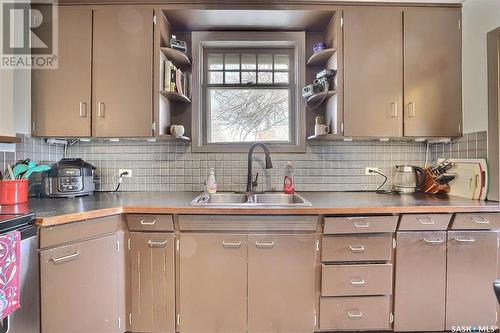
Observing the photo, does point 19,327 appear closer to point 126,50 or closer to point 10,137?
point 10,137

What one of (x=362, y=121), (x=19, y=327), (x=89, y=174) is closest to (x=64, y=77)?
(x=89, y=174)

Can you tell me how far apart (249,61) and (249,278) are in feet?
5.92

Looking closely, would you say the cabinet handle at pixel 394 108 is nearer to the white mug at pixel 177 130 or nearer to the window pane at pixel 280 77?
the window pane at pixel 280 77

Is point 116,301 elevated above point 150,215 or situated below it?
below

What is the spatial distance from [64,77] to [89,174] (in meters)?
0.75

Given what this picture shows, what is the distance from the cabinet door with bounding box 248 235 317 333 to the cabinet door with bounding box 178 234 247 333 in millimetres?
58

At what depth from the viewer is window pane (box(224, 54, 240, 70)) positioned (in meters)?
2.33

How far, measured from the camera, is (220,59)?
2.33m

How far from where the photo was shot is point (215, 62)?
2.33 m

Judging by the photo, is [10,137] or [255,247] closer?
[255,247]

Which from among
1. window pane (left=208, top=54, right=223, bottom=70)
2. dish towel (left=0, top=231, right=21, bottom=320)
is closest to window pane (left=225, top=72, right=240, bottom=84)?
window pane (left=208, top=54, right=223, bottom=70)

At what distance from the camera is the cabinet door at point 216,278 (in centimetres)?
156

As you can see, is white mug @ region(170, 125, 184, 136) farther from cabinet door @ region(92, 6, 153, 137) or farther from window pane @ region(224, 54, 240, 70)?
window pane @ region(224, 54, 240, 70)

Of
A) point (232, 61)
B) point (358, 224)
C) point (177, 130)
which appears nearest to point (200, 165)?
point (177, 130)
